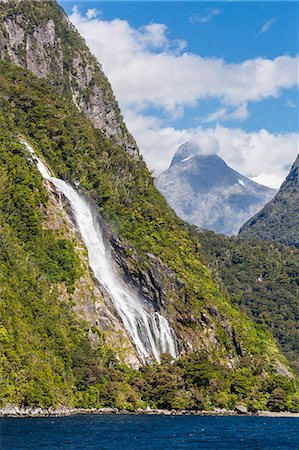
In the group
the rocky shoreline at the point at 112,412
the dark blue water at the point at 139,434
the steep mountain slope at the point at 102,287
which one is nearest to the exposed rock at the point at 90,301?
the steep mountain slope at the point at 102,287

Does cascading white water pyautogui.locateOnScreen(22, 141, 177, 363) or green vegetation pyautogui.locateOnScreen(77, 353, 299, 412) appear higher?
cascading white water pyautogui.locateOnScreen(22, 141, 177, 363)

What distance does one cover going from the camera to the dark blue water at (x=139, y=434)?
185 ft

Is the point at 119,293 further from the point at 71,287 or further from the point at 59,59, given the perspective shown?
the point at 59,59

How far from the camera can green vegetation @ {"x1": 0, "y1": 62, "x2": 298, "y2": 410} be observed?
92188mm

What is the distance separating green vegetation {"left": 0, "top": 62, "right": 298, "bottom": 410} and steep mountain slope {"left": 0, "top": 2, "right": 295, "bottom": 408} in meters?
0.21

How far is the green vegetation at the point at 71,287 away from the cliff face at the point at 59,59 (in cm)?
2233

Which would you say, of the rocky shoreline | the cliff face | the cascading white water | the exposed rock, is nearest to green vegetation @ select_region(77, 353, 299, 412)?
the rocky shoreline

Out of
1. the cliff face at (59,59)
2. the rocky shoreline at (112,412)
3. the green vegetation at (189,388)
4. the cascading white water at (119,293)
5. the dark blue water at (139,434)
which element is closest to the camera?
the dark blue water at (139,434)

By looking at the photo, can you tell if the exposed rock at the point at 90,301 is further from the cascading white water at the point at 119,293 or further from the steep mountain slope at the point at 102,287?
the cascading white water at the point at 119,293

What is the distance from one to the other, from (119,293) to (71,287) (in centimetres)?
1176

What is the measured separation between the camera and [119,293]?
120062mm

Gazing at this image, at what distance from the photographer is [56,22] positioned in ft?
643

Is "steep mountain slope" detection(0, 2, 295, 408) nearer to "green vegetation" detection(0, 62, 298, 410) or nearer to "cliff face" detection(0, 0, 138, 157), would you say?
"green vegetation" detection(0, 62, 298, 410)

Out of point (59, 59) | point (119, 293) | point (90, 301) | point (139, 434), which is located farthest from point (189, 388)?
point (59, 59)
